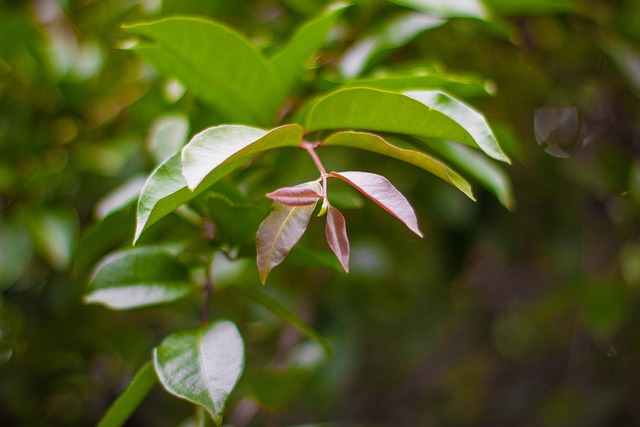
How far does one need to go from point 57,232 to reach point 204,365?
41 cm

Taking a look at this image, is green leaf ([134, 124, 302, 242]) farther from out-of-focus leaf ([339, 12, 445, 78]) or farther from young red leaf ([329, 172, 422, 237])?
out-of-focus leaf ([339, 12, 445, 78])

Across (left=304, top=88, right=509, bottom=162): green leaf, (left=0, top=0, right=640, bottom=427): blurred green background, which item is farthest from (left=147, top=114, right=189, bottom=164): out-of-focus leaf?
(left=304, top=88, right=509, bottom=162): green leaf

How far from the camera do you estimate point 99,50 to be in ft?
2.77

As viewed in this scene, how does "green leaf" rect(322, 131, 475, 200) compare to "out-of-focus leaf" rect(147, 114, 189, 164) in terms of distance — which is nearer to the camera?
"green leaf" rect(322, 131, 475, 200)

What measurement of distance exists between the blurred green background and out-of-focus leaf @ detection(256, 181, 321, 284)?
14 centimetres

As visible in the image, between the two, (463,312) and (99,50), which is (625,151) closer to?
(463,312)

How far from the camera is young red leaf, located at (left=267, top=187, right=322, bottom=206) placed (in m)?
0.34

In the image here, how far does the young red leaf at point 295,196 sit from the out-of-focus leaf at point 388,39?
0.26 m

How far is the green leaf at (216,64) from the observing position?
46 centimetres

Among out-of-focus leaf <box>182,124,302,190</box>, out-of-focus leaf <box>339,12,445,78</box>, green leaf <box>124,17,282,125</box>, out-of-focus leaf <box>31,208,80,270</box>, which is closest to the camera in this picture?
out-of-focus leaf <box>182,124,302,190</box>

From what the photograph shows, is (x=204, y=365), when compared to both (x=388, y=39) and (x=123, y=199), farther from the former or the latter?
(x=388, y=39)

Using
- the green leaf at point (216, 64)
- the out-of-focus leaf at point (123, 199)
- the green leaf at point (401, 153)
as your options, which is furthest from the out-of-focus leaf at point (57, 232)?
the green leaf at point (401, 153)

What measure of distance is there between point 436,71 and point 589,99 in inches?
20.2

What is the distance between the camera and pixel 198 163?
1.09 ft
